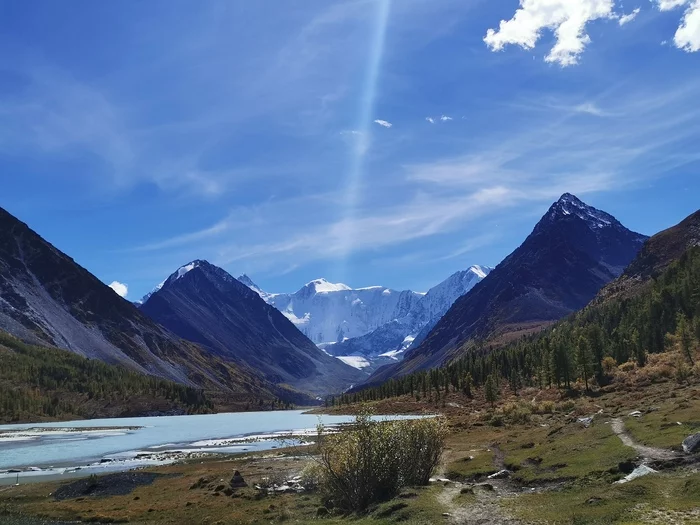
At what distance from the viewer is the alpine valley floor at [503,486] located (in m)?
30.5

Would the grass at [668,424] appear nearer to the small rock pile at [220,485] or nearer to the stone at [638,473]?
the stone at [638,473]

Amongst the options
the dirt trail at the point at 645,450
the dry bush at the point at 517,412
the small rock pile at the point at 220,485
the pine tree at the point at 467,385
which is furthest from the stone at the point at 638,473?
the pine tree at the point at 467,385

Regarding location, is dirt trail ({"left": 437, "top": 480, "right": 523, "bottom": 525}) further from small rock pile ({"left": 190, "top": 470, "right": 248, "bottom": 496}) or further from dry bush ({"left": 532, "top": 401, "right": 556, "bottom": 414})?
dry bush ({"left": 532, "top": 401, "right": 556, "bottom": 414})

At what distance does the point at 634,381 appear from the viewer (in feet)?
325

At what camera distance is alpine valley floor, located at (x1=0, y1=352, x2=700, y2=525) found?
99.9 feet

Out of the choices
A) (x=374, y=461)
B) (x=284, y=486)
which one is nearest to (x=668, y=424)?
(x=374, y=461)

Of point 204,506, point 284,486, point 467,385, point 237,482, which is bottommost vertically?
point 204,506

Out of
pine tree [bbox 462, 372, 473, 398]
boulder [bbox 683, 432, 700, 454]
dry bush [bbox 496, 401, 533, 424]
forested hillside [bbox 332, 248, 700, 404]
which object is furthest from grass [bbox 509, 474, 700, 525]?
pine tree [bbox 462, 372, 473, 398]

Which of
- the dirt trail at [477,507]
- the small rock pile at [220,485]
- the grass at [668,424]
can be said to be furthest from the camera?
the small rock pile at [220,485]

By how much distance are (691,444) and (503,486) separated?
13771 millimetres

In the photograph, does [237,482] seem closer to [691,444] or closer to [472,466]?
[472,466]

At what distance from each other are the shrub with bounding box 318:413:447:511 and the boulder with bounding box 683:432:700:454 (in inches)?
757

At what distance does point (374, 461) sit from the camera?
142 ft

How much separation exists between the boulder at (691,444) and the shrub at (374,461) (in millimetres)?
19217
